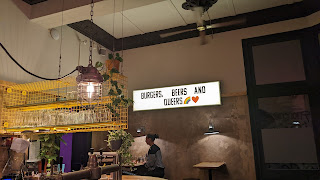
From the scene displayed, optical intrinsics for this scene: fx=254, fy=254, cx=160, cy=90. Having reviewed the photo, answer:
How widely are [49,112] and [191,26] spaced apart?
3.90 metres

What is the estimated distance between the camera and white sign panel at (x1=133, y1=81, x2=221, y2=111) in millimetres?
5754

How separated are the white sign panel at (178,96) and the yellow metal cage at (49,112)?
2014mm

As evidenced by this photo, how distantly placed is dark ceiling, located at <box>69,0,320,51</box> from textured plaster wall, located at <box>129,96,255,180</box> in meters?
1.80

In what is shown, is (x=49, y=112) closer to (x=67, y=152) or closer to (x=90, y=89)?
(x=90, y=89)

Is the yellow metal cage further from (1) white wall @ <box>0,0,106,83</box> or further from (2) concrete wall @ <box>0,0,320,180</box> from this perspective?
(2) concrete wall @ <box>0,0,320,180</box>

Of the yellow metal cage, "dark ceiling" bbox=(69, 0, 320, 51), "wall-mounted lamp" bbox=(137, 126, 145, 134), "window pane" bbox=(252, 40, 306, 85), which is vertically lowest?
"wall-mounted lamp" bbox=(137, 126, 145, 134)

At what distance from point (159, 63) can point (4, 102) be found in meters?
3.69

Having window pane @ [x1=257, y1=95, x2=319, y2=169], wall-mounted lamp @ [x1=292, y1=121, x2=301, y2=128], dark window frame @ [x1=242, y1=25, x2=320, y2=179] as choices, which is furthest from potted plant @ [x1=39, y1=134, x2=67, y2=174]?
wall-mounted lamp @ [x1=292, y1=121, x2=301, y2=128]

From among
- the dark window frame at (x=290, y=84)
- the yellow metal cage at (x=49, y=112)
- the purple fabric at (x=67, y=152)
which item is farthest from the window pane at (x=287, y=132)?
the purple fabric at (x=67, y=152)

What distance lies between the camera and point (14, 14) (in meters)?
4.33

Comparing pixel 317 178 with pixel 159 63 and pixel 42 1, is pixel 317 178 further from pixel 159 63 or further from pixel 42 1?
pixel 42 1

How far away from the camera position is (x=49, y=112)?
376 cm

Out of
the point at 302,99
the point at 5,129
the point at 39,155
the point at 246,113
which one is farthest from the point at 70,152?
the point at 302,99

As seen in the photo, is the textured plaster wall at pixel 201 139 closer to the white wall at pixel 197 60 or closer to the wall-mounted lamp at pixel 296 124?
the white wall at pixel 197 60
